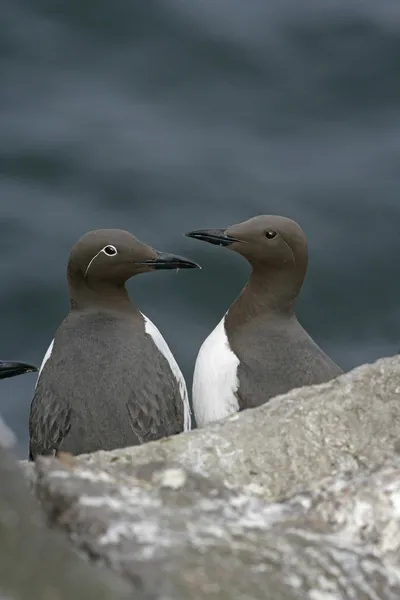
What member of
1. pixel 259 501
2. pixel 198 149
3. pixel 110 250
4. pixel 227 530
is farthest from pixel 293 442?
pixel 198 149

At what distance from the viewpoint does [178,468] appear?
380cm

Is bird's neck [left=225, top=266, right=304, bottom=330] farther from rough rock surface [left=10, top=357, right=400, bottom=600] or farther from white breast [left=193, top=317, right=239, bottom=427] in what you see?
rough rock surface [left=10, top=357, right=400, bottom=600]

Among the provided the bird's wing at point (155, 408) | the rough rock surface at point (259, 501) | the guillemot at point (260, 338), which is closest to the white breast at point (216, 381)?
the guillemot at point (260, 338)

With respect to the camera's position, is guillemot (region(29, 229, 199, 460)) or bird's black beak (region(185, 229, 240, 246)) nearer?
guillemot (region(29, 229, 199, 460))

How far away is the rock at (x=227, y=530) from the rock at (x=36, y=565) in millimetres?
293

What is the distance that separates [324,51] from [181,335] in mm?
3388

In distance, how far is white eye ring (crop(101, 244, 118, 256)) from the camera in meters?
7.71

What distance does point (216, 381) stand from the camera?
25.0 ft

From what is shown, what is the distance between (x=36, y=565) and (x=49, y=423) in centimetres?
435

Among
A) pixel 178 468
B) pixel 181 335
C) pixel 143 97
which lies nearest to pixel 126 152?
pixel 143 97

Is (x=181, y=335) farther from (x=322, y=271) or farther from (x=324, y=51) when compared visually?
(x=324, y=51)

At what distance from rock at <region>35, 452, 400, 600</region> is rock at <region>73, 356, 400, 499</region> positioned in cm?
20

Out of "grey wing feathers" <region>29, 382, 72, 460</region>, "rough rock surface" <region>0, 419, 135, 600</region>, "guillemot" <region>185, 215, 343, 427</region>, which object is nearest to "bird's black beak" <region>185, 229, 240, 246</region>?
"guillemot" <region>185, 215, 343, 427</region>

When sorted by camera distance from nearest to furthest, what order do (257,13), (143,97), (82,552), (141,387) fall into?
(82,552) → (141,387) → (143,97) → (257,13)
